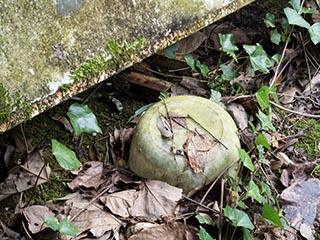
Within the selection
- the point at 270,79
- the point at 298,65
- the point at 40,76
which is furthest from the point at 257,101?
the point at 40,76

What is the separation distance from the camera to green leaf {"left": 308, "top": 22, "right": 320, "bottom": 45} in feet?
10.3

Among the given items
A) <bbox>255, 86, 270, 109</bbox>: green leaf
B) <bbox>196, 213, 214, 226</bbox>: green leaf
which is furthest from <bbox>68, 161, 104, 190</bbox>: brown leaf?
<bbox>255, 86, 270, 109</bbox>: green leaf

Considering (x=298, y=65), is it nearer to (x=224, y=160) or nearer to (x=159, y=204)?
(x=224, y=160)

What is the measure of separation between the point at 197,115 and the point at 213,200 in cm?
42

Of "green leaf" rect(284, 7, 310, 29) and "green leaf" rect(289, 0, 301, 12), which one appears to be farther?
"green leaf" rect(289, 0, 301, 12)

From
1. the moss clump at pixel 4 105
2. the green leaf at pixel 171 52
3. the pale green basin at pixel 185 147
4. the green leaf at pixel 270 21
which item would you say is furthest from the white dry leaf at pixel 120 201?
the green leaf at pixel 270 21

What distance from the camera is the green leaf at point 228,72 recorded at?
3049mm

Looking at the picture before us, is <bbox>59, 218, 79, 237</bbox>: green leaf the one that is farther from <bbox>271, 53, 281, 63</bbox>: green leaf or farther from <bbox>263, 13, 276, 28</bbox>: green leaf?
<bbox>263, 13, 276, 28</bbox>: green leaf

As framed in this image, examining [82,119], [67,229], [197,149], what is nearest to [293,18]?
[197,149]

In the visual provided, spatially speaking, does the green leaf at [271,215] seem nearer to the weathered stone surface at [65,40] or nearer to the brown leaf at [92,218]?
the brown leaf at [92,218]

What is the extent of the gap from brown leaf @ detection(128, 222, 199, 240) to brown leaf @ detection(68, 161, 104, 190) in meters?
0.39

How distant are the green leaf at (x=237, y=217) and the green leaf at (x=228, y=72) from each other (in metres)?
1.00

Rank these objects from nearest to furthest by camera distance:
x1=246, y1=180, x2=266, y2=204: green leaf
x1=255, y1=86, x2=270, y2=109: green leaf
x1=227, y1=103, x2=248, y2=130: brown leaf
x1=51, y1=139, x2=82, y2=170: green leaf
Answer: x1=51, y1=139, x2=82, y2=170: green leaf
x1=246, y1=180, x2=266, y2=204: green leaf
x1=255, y1=86, x2=270, y2=109: green leaf
x1=227, y1=103, x2=248, y2=130: brown leaf

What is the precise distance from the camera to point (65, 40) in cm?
209
